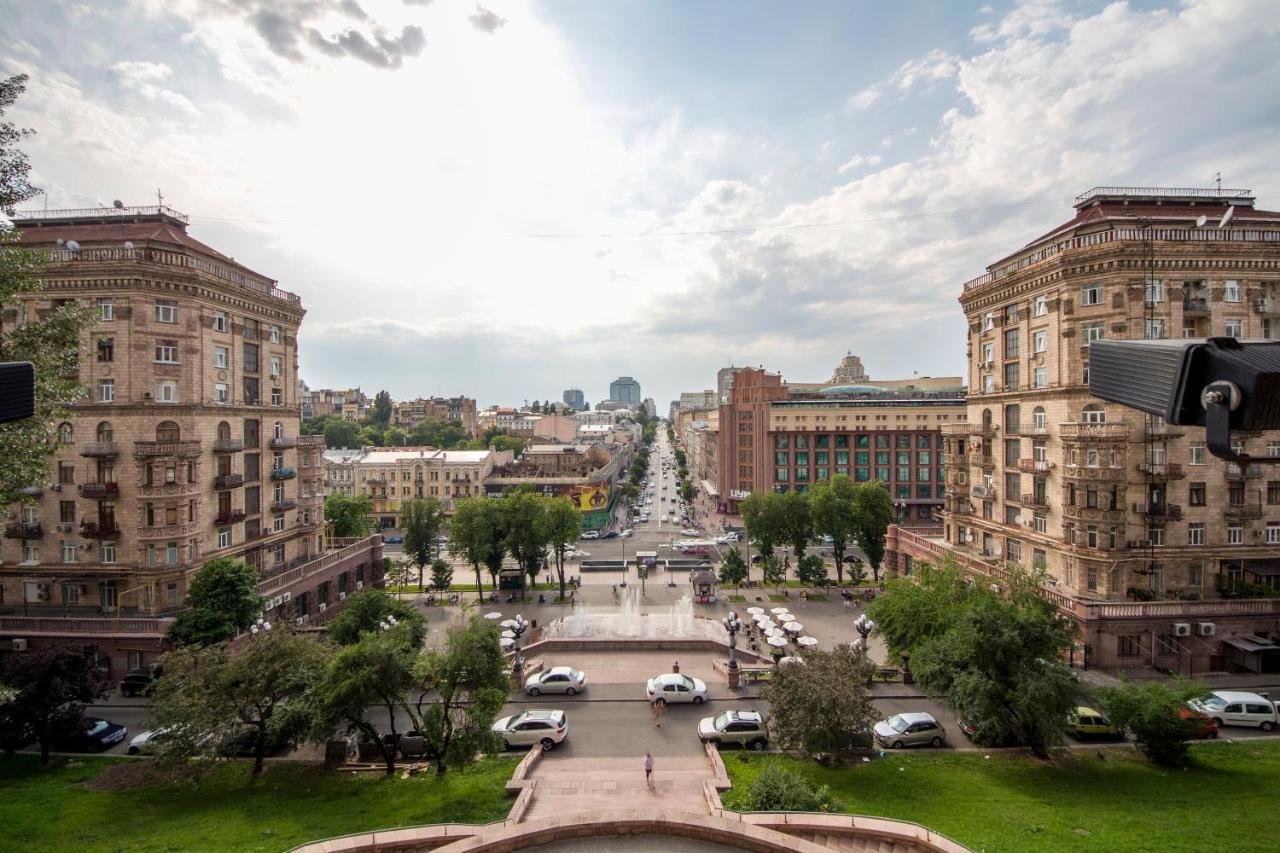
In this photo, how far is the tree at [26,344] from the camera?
52.8 feet

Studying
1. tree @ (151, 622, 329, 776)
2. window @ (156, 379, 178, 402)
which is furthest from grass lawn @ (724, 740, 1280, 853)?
window @ (156, 379, 178, 402)

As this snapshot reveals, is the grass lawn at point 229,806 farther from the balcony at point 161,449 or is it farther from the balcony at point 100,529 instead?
the balcony at point 161,449

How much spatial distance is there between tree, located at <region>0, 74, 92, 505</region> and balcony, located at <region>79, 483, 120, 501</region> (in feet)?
Answer: 46.0

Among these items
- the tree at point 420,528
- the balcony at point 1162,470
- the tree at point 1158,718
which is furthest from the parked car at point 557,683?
the balcony at point 1162,470

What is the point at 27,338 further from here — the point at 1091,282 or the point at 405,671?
the point at 1091,282

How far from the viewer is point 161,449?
30.0 meters

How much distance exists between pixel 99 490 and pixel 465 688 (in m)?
24.5

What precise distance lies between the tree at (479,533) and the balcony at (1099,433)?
38.9m

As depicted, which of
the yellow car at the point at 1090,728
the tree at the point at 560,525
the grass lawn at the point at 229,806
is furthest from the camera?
the tree at the point at 560,525

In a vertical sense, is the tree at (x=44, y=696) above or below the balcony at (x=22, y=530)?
below

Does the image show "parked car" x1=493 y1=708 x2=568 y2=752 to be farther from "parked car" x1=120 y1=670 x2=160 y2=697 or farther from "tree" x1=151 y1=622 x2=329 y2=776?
"parked car" x1=120 y1=670 x2=160 y2=697

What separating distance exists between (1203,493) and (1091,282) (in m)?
12.5

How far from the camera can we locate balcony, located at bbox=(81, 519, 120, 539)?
2970 centimetres

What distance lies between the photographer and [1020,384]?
116 ft
